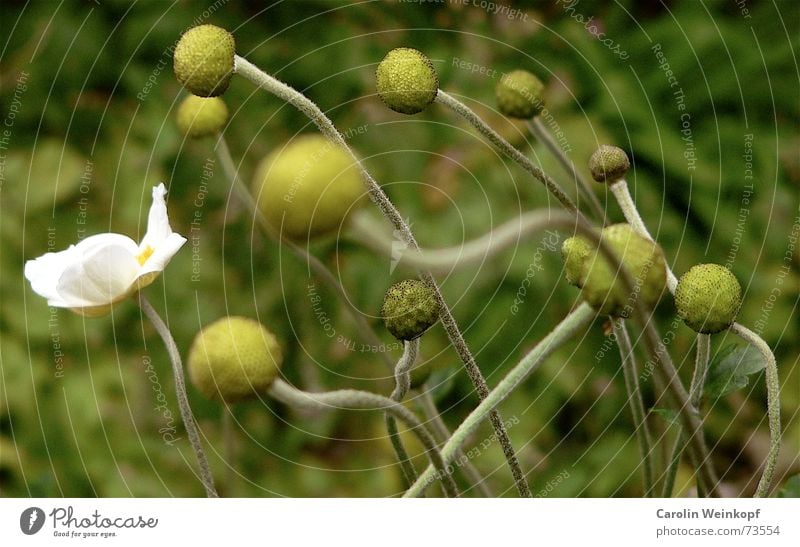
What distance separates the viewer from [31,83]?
47cm

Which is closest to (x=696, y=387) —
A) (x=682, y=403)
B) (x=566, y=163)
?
(x=682, y=403)

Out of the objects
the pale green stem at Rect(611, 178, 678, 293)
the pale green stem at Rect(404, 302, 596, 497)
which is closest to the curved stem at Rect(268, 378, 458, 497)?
the pale green stem at Rect(404, 302, 596, 497)

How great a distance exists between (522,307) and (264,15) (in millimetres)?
222

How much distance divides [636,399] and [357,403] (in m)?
0.13

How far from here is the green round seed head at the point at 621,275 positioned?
0.84ft

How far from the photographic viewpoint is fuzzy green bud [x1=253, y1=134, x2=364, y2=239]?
0.80 feet

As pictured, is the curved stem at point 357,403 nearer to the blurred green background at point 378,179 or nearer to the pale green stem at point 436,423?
the pale green stem at point 436,423

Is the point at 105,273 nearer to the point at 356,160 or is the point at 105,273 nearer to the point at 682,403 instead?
the point at 356,160

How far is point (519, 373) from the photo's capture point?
0.28 meters

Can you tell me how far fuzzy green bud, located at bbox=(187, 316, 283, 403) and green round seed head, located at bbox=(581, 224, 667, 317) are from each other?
0.11 m

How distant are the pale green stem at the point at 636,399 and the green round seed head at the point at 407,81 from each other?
112 millimetres

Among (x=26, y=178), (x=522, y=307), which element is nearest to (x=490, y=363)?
(x=522, y=307)

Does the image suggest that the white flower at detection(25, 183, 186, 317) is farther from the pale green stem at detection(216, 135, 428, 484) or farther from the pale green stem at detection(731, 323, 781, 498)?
the pale green stem at detection(731, 323, 781, 498)
